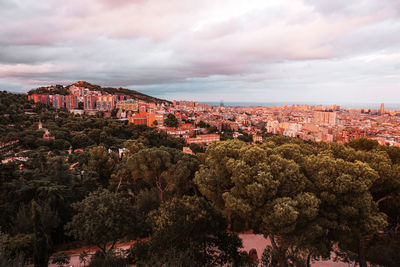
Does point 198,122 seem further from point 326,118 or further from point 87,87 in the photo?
point 326,118

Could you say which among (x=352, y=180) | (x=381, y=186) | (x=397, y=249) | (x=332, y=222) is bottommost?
(x=397, y=249)

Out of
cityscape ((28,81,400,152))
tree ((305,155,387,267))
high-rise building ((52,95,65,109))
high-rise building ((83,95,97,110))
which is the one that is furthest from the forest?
high-rise building ((83,95,97,110))

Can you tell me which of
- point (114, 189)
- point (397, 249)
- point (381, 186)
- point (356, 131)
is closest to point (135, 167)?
point (114, 189)

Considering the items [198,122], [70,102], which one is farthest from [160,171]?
[70,102]

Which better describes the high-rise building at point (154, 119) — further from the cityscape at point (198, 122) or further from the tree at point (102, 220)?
the tree at point (102, 220)

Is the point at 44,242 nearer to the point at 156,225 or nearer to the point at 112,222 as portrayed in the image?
the point at 112,222

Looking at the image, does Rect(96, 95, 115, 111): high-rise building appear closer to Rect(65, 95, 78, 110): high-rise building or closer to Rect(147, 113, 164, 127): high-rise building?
Rect(65, 95, 78, 110): high-rise building
